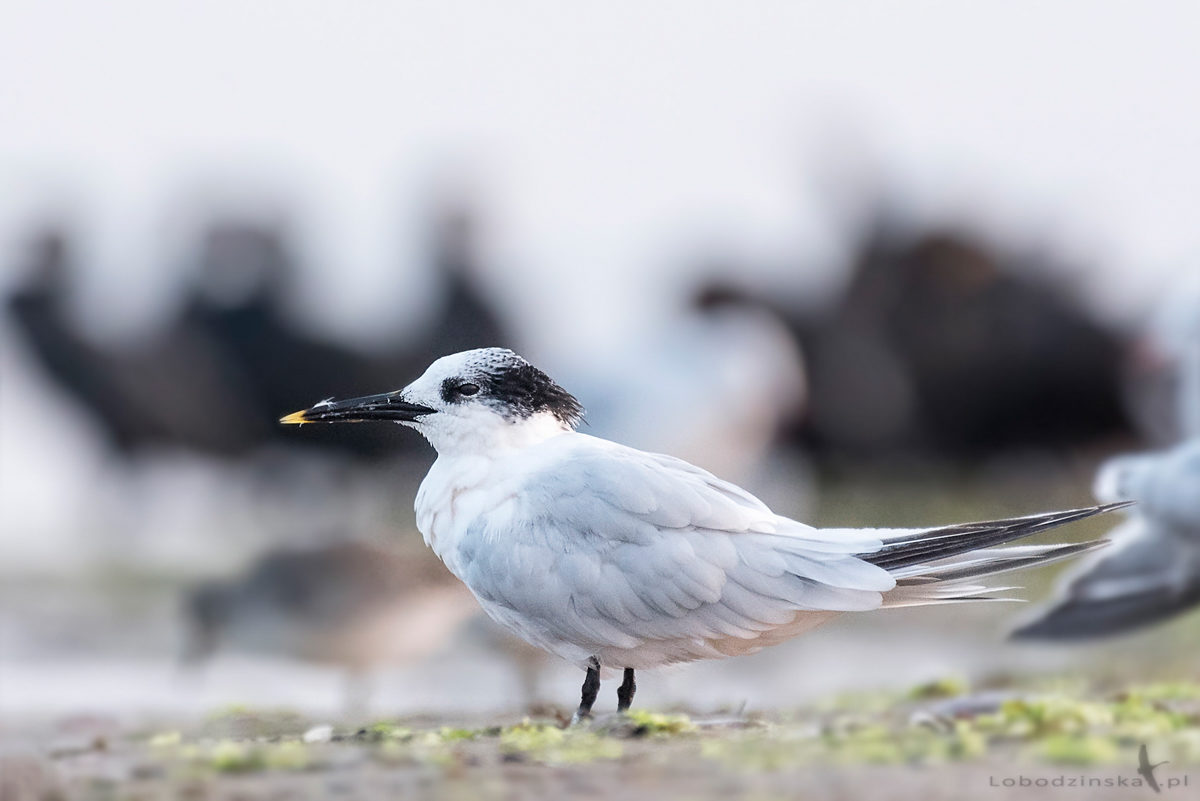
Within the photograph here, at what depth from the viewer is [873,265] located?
41.2 ft

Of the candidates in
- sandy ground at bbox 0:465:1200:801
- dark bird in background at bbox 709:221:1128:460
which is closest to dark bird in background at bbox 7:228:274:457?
sandy ground at bbox 0:465:1200:801

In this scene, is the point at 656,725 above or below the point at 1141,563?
below

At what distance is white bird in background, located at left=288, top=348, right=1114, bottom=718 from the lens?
123 inches

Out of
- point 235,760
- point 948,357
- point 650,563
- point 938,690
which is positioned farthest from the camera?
point 948,357

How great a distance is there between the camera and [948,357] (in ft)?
40.1

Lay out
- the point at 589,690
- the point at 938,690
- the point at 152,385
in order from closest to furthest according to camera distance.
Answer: the point at 589,690 < the point at 938,690 < the point at 152,385

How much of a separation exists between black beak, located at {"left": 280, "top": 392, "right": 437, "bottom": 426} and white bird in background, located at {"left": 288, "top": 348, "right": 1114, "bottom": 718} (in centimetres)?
21

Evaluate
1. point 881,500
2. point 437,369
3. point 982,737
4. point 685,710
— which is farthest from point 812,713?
point 881,500

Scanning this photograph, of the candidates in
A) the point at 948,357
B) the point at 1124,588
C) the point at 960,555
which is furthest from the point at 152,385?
the point at 960,555

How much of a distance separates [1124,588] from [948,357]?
22.9 ft

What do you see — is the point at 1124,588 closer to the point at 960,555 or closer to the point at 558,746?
the point at 960,555

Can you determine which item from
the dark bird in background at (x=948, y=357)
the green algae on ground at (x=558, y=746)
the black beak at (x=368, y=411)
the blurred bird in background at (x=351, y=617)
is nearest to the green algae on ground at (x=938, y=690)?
the green algae on ground at (x=558, y=746)

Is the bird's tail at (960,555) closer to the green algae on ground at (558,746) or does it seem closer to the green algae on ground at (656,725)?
the green algae on ground at (656,725)

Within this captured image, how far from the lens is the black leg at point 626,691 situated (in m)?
3.43
